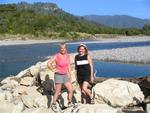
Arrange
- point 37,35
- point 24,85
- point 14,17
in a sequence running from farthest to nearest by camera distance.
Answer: point 14,17
point 37,35
point 24,85

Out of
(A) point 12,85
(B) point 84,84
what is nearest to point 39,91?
(A) point 12,85

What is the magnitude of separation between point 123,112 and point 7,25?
4640 inches

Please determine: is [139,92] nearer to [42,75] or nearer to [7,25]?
[42,75]

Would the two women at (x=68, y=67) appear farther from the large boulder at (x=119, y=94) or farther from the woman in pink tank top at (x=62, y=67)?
the large boulder at (x=119, y=94)

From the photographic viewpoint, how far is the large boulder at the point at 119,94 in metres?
12.6

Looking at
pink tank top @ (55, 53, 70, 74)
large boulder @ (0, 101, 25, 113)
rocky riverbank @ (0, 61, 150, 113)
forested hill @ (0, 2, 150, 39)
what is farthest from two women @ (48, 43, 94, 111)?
forested hill @ (0, 2, 150, 39)

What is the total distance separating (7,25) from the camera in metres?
128

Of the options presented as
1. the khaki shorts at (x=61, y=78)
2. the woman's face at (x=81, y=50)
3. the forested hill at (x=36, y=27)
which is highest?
the woman's face at (x=81, y=50)

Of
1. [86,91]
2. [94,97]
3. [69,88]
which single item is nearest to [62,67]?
[69,88]

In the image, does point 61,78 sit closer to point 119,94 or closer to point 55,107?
point 55,107

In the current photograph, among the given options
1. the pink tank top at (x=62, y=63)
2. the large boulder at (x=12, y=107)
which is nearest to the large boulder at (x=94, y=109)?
the pink tank top at (x=62, y=63)

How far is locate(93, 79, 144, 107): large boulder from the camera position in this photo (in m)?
12.6

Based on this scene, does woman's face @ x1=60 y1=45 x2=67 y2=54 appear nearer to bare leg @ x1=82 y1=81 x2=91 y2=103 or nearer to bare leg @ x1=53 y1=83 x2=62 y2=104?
bare leg @ x1=53 y1=83 x2=62 y2=104

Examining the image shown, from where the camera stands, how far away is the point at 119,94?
1260 cm
